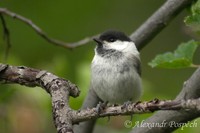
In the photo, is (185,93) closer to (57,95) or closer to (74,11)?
(57,95)

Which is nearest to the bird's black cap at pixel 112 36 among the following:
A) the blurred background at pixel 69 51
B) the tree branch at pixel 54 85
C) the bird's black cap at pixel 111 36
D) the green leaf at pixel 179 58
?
the bird's black cap at pixel 111 36

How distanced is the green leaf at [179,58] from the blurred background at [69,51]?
305 millimetres

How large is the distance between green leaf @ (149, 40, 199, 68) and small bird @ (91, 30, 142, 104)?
1.62 ft

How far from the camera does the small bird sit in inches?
140

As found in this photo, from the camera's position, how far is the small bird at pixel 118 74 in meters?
3.55

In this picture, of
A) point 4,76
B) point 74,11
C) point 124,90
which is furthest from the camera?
point 74,11

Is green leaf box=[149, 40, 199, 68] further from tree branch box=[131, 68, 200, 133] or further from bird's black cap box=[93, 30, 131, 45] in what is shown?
bird's black cap box=[93, 30, 131, 45]

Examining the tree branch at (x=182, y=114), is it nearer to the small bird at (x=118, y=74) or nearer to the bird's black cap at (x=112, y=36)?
the small bird at (x=118, y=74)

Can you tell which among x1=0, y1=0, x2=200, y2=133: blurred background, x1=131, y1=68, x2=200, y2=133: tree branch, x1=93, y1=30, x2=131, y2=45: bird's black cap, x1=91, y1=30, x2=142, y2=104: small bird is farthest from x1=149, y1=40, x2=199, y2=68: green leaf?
x1=93, y1=30, x2=131, y2=45: bird's black cap

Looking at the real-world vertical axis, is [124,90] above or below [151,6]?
below

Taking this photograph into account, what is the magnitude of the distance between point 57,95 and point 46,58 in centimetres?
328

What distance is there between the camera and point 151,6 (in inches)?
260

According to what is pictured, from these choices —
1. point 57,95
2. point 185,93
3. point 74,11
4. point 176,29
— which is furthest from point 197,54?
point 57,95

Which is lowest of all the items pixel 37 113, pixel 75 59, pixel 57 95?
pixel 57 95
